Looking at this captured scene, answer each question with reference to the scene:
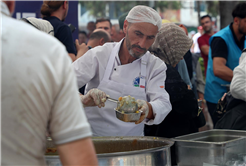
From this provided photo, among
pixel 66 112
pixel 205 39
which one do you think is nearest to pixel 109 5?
pixel 205 39

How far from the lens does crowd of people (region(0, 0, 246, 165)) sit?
729 millimetres

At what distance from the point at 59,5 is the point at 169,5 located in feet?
108

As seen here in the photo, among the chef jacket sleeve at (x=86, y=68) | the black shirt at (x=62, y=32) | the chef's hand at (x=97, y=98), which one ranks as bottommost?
the chef's hand at (x=97, y=98)

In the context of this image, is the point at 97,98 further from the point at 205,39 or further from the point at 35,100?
the point at 205,39

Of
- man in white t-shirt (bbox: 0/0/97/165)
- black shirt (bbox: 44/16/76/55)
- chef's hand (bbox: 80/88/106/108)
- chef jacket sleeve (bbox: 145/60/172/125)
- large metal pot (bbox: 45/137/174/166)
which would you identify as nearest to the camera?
man in white t-shirt (bbox: 0/0/97/165)

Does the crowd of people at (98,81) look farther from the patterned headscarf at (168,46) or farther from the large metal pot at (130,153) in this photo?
the large metal pot at (130,153)

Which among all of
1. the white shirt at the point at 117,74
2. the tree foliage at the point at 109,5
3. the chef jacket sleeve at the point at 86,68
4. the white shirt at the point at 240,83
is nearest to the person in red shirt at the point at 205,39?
the white shirt at the point at 240,83

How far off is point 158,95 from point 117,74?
0.30 meters

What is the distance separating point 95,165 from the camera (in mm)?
796

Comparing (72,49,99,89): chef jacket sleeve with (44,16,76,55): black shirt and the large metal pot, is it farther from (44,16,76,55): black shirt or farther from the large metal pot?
(44,16,76,55): black shirt

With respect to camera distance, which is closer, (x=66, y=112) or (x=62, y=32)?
(x=66, y=112)

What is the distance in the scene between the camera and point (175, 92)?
2.24m

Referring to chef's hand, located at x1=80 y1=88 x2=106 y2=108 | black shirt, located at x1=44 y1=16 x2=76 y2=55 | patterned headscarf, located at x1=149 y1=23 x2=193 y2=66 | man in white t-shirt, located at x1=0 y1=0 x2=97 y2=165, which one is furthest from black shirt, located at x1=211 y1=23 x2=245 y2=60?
man in white t-shirt, located at x1=0 y1=0 x2=97 y2=165

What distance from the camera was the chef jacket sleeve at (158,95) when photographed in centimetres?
192
